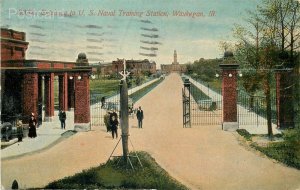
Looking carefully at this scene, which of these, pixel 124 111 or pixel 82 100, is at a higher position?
pixel 82 100

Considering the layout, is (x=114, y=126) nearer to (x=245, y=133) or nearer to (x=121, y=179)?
(x=121, y=179)

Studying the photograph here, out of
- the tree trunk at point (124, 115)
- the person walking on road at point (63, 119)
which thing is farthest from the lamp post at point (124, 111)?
the person walking on road at point (63, 119)

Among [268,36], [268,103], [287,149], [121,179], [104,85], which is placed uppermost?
[268,36]

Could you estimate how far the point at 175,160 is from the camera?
28.6ft

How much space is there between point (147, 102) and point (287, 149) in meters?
3.62

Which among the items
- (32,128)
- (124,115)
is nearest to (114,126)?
(124,115)

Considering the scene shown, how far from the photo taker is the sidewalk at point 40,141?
A: 9.10 meters

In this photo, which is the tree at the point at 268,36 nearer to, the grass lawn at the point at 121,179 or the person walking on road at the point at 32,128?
the grass lawn at the point at 121,179

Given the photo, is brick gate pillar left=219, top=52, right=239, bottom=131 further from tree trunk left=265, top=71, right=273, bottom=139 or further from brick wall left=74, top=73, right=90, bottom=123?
brick wall left=74, top=73, right=90, bottom=123

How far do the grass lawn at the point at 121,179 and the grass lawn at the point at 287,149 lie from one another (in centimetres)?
238

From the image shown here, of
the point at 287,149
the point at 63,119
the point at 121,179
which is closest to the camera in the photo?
the point at 121,179

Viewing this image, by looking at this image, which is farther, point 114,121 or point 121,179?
point 114,121

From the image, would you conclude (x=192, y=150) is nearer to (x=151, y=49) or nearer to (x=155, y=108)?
(x=155, y=108)

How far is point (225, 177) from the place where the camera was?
27.3 ft
